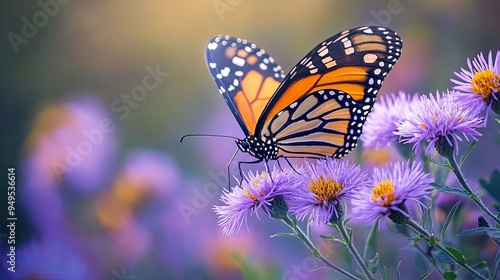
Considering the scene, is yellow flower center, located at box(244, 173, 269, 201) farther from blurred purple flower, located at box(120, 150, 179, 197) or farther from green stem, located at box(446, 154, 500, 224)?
blurred purple flower, located at box(120, 150, 179, 197)

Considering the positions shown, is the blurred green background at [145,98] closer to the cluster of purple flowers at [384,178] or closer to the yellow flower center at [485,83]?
the cluster of purple flowers at [384,178]

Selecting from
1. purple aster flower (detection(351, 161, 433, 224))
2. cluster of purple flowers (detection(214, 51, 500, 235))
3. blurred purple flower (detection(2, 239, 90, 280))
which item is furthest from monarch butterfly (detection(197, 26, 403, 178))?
blurred purple flower (detection(2, 239, 90, 280))

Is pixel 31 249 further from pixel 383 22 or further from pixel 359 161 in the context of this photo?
pixel 383 22

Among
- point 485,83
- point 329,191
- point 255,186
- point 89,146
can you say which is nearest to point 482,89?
point 485,83

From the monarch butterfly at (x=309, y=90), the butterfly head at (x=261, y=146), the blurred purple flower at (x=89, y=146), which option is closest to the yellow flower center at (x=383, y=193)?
the monarch butterfly at (x=309, y=90)

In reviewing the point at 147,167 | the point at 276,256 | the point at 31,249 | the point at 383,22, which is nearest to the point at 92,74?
the point at 147,167

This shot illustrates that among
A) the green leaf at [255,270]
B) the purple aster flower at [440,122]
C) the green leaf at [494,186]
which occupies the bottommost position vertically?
the green leaf at [255,270]
